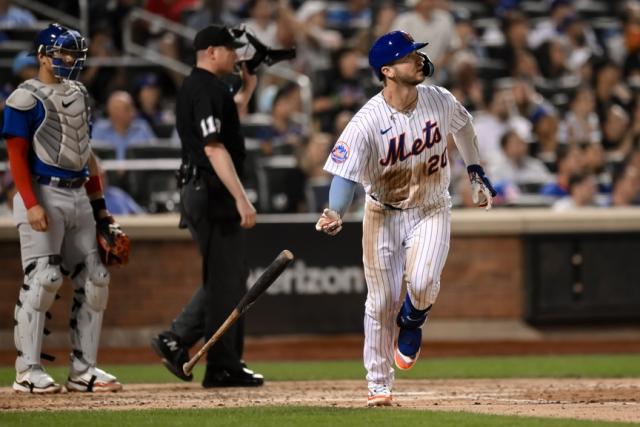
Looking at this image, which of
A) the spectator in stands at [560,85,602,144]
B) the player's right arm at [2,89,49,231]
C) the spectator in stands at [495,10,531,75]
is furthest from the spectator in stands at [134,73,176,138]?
the player's right arm at [2,89,49,231]

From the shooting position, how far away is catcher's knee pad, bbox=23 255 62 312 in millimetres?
8070

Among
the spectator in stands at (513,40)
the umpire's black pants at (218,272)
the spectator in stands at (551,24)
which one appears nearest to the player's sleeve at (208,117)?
the umpire's black pants at (218,272)

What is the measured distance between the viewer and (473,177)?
25.4 feet

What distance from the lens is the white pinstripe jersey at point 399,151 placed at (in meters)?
7.11

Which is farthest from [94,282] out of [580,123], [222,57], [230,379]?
[580,123]

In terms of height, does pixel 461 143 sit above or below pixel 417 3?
below

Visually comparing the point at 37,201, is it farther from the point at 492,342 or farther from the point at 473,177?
the point at 492,342

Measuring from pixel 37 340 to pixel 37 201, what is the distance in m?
0.86

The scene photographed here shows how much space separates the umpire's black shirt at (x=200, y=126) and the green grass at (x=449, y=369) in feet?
5.89

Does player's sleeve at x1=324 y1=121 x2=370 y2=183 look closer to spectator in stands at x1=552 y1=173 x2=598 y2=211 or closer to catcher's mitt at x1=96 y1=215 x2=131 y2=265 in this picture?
catcher's mitt at x1=96 y1=215 x2=131 y2=265

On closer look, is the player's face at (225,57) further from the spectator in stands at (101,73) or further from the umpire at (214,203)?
the spectator in stands at (101,73)

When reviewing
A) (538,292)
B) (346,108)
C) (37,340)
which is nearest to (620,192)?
(538,292)

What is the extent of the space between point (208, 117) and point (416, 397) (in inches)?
84.2

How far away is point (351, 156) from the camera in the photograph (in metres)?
7.08
